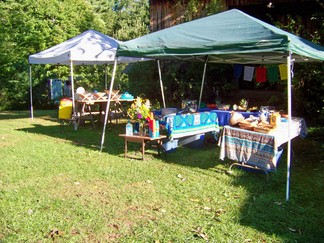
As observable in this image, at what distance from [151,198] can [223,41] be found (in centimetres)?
261

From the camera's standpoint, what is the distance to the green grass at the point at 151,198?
3447 mm

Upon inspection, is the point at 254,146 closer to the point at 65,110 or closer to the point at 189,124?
the point at 189,124

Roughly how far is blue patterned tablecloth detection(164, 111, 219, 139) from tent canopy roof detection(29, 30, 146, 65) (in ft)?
12.2

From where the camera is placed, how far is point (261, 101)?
1220 cm

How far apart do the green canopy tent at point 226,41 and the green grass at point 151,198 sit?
0.68 m

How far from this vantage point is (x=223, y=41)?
5234 millimetres

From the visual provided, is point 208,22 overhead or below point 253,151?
overhead

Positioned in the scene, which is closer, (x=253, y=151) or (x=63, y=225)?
(x=63, y=225)

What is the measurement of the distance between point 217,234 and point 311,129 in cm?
648

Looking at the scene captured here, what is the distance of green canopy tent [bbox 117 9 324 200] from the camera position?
4655mm

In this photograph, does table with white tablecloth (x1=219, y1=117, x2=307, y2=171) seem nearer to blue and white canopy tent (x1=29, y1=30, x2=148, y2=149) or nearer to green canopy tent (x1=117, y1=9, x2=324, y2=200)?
→ green canopy tent (x1=117, y1=9, x2=324, y2=200)

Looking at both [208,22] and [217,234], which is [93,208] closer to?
[217,234]

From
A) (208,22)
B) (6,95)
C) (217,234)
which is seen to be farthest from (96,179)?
(6,95)

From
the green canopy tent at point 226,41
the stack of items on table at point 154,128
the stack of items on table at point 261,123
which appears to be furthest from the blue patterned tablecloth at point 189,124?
the green canopy tent at point 226,41
